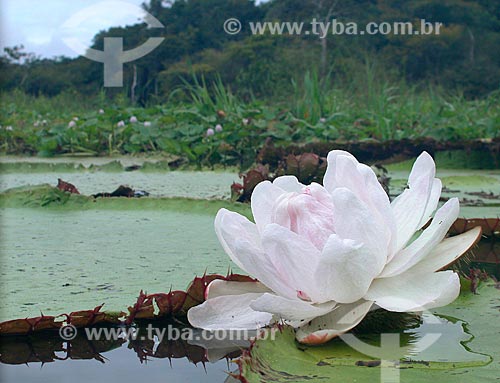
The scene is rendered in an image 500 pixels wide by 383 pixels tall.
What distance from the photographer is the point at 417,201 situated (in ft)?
2.33

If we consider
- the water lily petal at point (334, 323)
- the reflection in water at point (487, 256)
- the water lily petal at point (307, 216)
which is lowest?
the reflection in water at point (487, 256)

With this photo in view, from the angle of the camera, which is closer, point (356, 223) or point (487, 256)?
point (356, 223)

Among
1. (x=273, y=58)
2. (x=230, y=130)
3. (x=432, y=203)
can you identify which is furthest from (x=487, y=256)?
(x=273, y=58)

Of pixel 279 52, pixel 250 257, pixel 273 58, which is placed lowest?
pixel 250 257

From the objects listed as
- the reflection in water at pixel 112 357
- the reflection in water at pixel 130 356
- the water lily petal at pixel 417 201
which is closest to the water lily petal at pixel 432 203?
the water lily petal at pixel 417 201

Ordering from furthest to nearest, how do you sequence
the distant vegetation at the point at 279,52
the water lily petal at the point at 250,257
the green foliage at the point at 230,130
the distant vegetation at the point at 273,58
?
1. the distant vegetation at the point at 279,52
2. the distant vegetation at the point at 273,58
3. the green foliage at the point at 230,130
4. the water lily petal at the point at 250,257

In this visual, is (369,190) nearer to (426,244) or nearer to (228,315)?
(426,244)

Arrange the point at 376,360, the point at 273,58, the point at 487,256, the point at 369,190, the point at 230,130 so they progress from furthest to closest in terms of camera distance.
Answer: the point at 273,58 → the point at 230,130 → the point at 487,256 → the point at 369,190 → the point at 376,360

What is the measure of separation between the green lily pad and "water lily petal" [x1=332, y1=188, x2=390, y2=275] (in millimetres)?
82

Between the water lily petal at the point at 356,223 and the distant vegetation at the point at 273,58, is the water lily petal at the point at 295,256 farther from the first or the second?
the distant vegetation at the point at 273,58

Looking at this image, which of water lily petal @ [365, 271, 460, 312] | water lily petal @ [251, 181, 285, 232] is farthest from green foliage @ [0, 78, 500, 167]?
water lily petal @ [365, 271, 460, 312]

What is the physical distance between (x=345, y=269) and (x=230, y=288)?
151mm

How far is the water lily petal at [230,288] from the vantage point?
27.1 inches

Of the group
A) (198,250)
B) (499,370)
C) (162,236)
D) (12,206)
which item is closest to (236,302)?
(499,370)
